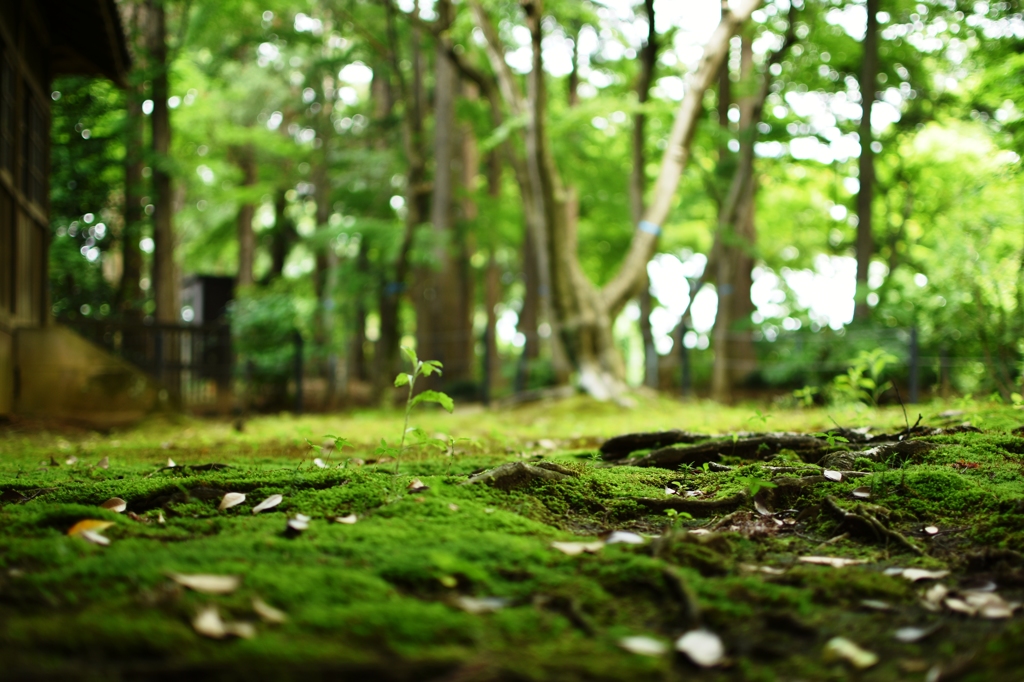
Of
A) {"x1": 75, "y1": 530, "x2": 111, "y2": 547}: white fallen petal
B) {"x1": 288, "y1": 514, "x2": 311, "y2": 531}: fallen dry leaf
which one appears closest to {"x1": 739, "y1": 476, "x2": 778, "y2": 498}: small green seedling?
{"x1": 288, "y1": 514, "x2": 311, "y2": 531}: fallen dry leaf

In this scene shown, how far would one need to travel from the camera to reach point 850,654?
5.29ft

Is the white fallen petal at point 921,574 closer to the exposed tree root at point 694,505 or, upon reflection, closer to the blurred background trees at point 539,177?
the exposed tree root at point 694,505

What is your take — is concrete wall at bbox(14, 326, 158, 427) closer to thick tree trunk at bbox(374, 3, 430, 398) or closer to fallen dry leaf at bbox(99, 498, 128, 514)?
thick tree trunk at bbox(374, 3, 430, 398)

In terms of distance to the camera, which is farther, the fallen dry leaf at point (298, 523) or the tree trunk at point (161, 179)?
the tree trunk at point (161, 179)

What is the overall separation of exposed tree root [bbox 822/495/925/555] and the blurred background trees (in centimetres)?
556

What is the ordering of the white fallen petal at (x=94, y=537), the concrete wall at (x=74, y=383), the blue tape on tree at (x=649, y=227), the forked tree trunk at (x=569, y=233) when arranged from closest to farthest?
the white fallen petal at (x=94, y=537), the concrete wall at (x=74, y=383), the forked tree trunk at (x=569, y=233), the blue tape on tree at (x=649, y=227)

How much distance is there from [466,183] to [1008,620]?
17433 mm

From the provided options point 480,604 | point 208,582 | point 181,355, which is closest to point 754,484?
point 480,604

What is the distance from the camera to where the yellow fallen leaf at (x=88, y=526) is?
2.19 metres

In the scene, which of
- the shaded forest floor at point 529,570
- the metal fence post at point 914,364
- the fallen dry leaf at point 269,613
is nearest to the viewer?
the shaded forest floor at point 529,570

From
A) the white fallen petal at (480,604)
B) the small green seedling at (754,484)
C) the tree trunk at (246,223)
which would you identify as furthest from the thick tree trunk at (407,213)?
the white fallen petal at (480,604)

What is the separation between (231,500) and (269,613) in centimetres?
117

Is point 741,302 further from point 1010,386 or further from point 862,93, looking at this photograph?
point 1010,386

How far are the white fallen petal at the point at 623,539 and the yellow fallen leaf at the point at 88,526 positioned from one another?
1.42m
